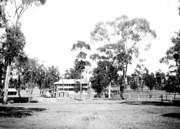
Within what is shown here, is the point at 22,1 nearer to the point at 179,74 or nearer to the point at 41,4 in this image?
the point at 41,4

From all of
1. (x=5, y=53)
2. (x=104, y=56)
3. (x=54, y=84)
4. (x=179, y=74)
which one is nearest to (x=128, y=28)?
(x=104, y=56)

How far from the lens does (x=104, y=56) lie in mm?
59719

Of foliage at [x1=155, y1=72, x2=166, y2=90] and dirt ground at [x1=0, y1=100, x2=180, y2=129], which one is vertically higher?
foliage at [x1=155, y1=72, x2=166, y2=90]

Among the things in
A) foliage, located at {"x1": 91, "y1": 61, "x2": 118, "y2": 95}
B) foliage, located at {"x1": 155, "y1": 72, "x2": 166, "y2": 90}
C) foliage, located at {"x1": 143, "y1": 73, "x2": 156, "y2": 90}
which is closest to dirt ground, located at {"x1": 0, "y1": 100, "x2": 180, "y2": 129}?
foliage, located at {"x1": 91, "y1": 61, "x2": 118, "y2": 95}

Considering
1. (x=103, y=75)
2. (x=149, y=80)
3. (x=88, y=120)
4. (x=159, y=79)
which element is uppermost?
(x=159, y=79)

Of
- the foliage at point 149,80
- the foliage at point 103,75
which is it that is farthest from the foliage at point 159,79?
the foliage at point 103,75

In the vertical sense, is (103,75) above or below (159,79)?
below

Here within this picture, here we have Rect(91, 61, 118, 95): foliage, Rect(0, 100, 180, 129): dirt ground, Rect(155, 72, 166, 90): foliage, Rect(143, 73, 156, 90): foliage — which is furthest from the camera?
Rect(155, 72, 166, 90): foliage

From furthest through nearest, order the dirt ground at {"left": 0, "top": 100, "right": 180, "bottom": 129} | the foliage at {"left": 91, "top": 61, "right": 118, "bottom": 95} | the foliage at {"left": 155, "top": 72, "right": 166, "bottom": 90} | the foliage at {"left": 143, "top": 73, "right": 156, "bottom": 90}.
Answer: the foliage at {"left": 155, "top": 72, "right": 166, "bottom": 90} < the foliage at {"left": 143, "top": 73, "right": 156, "bottom": 90} < the foliage at {"left": 91, "top": 61, "right": 118, "bottom": 95} < the dirt ground at {"left": 0, "top": 100, "right": 180, "bottom": 129}

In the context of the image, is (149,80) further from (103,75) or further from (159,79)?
(103,75)

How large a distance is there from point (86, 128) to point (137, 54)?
43887 mm

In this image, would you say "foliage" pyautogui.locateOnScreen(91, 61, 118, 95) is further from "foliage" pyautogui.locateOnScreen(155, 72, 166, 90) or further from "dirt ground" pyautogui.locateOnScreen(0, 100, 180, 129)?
"foliage" pyautogui.locateOnScreen(155, 72, 166, 90)

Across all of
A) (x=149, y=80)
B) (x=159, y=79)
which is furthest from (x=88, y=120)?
(x=159, y=79)

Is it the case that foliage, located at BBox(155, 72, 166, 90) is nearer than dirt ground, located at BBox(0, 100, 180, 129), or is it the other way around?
dirt ground, located at BBox(0, 100, 180, 129)
